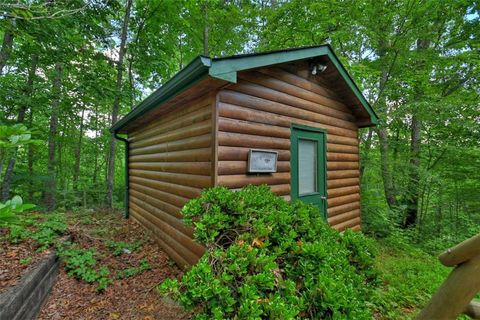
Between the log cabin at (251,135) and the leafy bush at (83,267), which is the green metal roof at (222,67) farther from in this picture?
the leafy bush at (83,267)

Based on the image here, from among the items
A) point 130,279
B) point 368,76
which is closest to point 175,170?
point 130,279

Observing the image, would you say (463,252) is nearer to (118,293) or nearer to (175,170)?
(175,170)

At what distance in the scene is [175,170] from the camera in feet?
13.7

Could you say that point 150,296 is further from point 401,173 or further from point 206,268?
point 401,173

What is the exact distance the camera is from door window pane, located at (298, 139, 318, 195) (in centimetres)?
441

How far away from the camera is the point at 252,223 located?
7.43 ft

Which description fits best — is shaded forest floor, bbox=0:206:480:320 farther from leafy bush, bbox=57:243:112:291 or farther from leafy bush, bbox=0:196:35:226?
leafy bush, bbox=0:196:35:226

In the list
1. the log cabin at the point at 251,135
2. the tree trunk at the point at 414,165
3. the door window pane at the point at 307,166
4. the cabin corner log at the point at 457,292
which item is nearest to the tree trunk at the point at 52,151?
the log cabin at the point at 251,135

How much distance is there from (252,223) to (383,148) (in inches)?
300

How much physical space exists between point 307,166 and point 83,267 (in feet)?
13.7

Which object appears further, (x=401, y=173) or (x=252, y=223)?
(x=401, y=173)

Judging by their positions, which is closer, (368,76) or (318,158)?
(318,158)

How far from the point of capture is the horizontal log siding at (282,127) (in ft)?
10.7

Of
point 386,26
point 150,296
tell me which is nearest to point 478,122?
point 386,26
